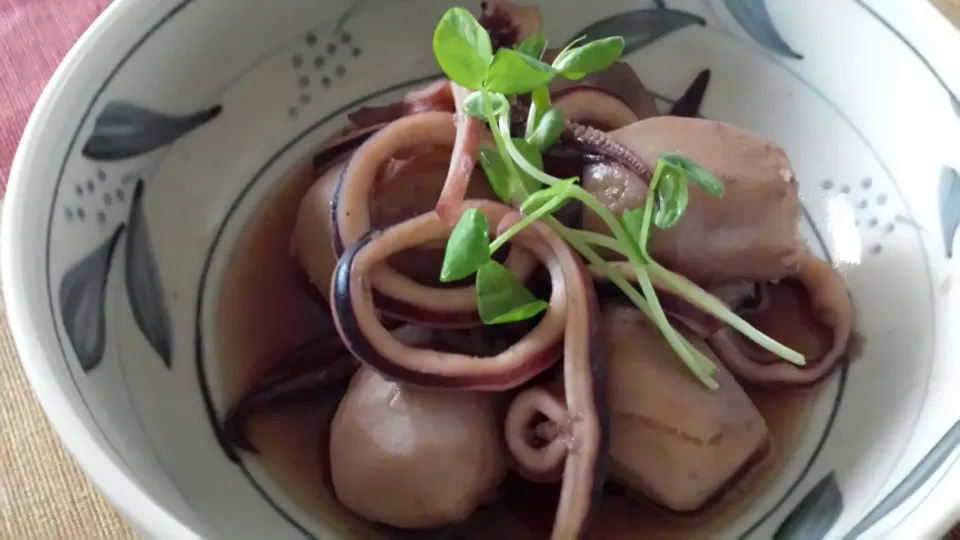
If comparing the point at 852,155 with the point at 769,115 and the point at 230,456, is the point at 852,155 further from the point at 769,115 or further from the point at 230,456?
the point at 230,456

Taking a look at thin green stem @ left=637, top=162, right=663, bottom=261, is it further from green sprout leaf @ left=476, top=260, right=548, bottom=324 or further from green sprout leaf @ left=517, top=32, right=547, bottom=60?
green sprout leaf @ left=517, top=32, right=547, bottom=60

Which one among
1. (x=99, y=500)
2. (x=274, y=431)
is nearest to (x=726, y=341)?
(x=274, y=431)

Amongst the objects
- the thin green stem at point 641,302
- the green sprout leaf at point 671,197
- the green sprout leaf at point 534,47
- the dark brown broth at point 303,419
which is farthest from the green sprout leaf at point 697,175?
Answer: the dark brown broth at point 303,419

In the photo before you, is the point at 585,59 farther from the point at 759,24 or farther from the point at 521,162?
the point at 759,24

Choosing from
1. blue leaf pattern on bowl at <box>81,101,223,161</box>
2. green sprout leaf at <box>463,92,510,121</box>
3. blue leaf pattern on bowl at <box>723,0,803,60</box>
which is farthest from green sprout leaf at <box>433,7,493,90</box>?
blue leaf pattern on bowl at <box>723,0,803,60</box>

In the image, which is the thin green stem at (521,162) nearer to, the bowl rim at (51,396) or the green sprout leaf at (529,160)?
the green sprout leaf at (529,160)

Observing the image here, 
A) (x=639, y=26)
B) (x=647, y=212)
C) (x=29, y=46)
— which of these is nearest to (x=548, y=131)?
(x=647, y=212)
